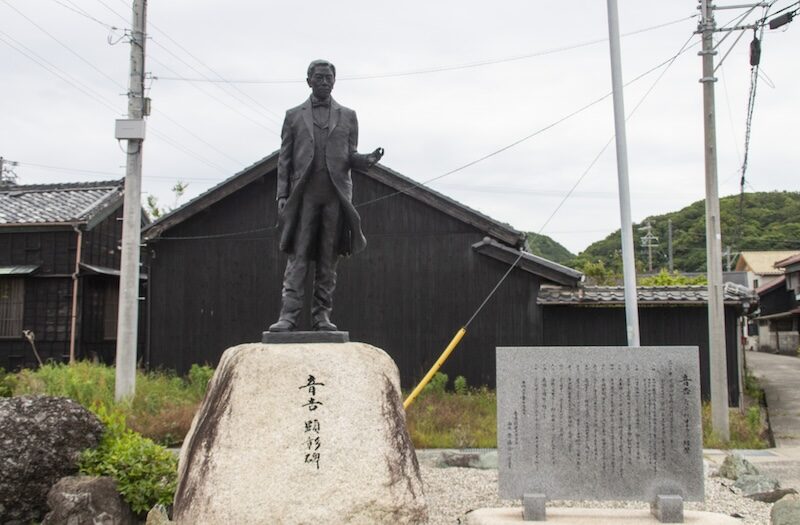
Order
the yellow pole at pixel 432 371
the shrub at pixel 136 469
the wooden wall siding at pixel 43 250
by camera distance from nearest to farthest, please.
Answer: the shrub at pixel 136 469, the yellow pole at pixel 432 371, the wooden wall siding at pixel 43 250

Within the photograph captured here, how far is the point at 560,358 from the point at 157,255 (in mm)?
12984

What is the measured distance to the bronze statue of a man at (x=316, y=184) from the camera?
6.73 m

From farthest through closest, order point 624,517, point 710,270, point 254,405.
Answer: point 710,270, point 624,517, point 254,405

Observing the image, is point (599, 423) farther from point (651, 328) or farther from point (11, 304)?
point (11, 304)

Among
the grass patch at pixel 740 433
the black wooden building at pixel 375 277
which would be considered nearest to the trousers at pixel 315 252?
the grass patch at pixel 740 433

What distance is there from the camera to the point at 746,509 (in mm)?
A: 7348

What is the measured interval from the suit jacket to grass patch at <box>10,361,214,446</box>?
20.3ft

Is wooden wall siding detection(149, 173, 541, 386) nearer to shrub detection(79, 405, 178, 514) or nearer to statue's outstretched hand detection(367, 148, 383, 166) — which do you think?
statue's outstretched hand detection(367, 148, 383, 166)

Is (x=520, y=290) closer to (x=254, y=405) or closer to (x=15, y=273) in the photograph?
(x=254, y=405)

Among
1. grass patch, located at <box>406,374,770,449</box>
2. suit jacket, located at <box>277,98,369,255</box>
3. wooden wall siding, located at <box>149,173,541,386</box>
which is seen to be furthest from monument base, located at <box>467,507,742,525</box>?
wooden wall siding, located at <box>149,173,541,386</box>

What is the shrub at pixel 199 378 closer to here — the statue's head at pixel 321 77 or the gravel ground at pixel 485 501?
the gravel ground at pixel 485 501

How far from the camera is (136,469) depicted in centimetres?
636

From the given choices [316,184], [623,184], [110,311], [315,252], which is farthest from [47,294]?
[623,184]

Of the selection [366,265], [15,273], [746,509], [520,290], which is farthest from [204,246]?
[746,509]
